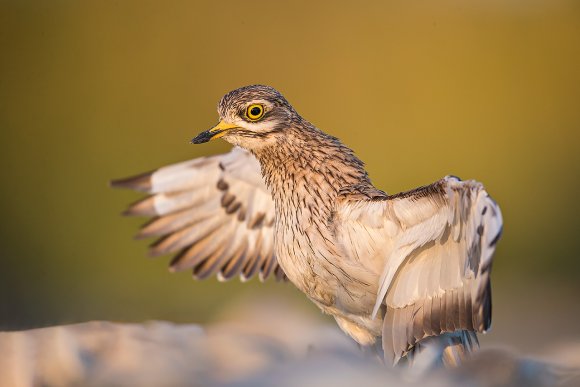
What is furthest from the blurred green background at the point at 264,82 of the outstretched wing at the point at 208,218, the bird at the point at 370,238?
the bird at the point at 370,238

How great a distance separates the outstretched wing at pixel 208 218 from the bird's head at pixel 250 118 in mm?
939

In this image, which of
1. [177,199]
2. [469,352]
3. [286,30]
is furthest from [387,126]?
[469,352]

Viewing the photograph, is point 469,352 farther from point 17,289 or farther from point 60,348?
point 17,289

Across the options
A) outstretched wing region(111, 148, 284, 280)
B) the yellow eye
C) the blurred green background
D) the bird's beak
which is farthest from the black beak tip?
the blurred green background

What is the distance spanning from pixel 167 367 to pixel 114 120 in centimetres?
481

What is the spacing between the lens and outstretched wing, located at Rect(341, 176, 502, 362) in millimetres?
3521

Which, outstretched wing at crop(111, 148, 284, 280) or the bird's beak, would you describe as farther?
Answer: outstretched wing at crop(111, 148, 284, 280)

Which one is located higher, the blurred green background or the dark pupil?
the blurred green background

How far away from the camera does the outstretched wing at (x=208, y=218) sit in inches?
213

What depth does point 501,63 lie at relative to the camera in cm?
870

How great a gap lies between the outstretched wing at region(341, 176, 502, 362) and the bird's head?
1.81 ft

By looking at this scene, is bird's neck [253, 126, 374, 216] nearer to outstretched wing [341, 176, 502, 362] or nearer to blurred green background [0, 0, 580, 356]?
outstretched wing [341, 176, 502, 362]

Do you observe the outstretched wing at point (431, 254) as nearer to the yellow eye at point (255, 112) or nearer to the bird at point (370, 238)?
the bird at point (370, 238)

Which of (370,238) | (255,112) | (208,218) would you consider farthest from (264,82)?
(370,238)
